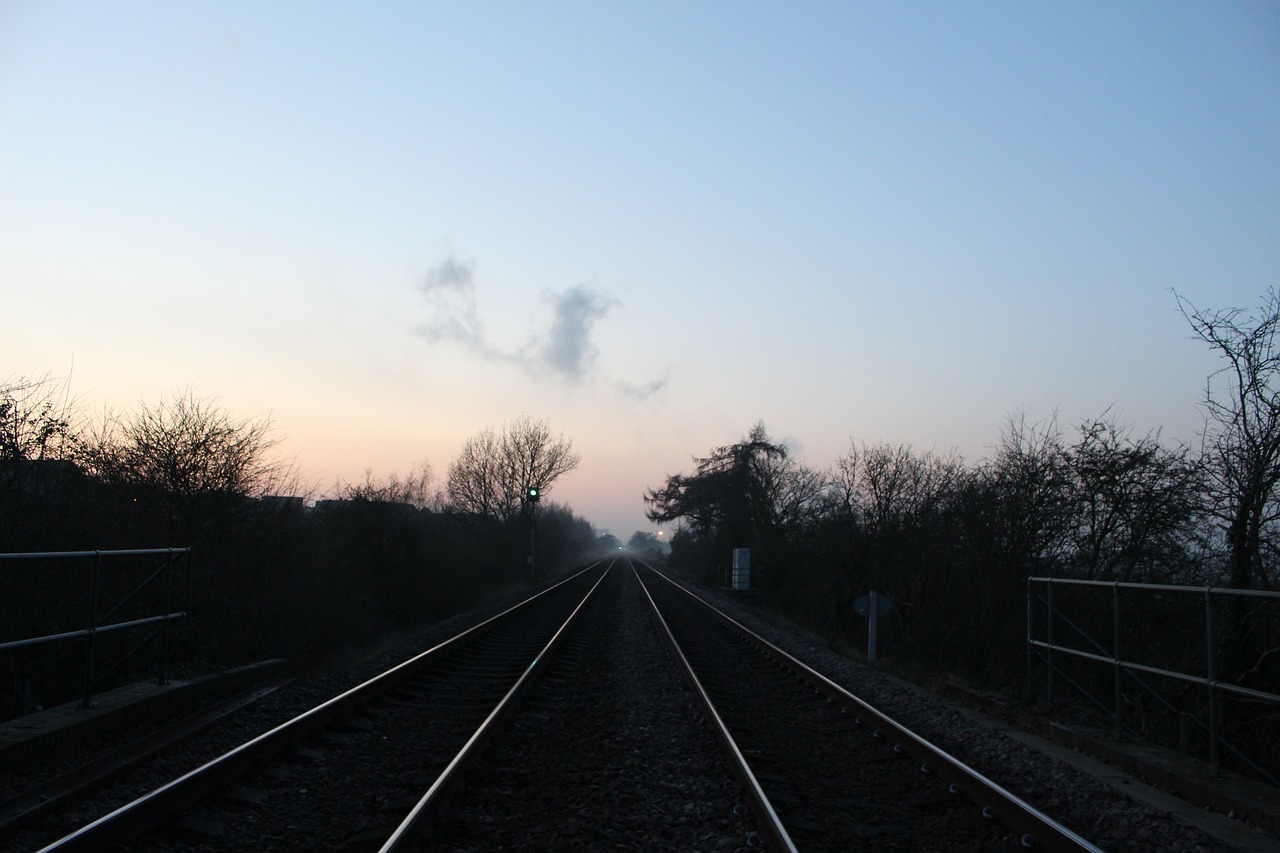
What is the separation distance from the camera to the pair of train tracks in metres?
5.38

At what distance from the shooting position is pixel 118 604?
812 cm

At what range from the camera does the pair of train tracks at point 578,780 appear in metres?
5.38

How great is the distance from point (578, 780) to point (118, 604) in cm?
481

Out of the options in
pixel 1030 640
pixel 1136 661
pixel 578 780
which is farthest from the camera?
pixel 1136 661

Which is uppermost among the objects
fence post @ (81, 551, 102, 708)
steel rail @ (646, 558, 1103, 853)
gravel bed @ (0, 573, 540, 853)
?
fence post @ (81, 551, 102, 708)

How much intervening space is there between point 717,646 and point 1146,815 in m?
11.3

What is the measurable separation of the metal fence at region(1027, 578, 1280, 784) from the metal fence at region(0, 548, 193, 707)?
8.95 meters

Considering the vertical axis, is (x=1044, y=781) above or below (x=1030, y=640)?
below

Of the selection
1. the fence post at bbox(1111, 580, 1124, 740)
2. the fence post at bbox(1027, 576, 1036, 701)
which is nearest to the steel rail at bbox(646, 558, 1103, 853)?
the fence post at bbox(1111, 580, 1124, 740)

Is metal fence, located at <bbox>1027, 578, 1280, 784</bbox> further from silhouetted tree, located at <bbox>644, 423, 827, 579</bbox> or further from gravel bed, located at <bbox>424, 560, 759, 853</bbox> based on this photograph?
silhouetted tree, located at <bbox>644, 423, 827, 579</bbox>

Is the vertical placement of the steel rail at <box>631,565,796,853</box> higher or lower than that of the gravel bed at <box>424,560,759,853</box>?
higher

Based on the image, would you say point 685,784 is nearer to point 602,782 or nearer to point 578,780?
point 602,782

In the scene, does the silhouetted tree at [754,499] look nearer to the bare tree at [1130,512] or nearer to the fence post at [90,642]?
the bare tree at [1130,512]

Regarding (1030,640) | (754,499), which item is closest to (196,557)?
(1030,640)
